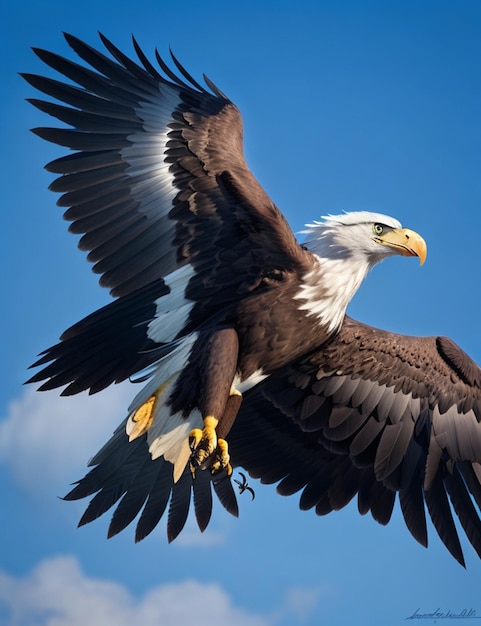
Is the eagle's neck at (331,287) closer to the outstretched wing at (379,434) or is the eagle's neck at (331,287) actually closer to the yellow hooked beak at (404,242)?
the yellow hooked beak at (404,242)

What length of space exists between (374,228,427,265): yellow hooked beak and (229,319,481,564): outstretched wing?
2.57ft

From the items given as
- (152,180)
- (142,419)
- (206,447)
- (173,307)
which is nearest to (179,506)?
(142,419)

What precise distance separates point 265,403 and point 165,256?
1702 millimetres

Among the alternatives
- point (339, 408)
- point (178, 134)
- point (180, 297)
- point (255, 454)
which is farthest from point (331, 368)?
point (178, 134)

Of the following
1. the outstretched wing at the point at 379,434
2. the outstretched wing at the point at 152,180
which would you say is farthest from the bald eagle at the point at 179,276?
the outstretched wing at the point at 379,434

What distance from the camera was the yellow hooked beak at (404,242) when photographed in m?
7.75

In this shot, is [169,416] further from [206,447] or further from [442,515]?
[442,515]

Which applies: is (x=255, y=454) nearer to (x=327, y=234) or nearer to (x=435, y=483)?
(x=435, y=483)

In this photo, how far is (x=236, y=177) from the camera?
7.25m

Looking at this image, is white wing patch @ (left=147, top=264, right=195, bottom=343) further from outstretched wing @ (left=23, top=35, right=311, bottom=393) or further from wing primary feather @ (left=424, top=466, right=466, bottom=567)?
wing primary feather @ (left=424, top=466, right=466, bottom=567)

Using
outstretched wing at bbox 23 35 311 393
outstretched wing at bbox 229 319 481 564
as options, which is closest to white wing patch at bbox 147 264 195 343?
outstretched wing at bbox 23 35 311 393

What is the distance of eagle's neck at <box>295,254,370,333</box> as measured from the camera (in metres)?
7.39

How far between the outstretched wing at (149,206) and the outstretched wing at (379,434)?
1273 mm

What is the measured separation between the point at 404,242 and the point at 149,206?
1808 mm
